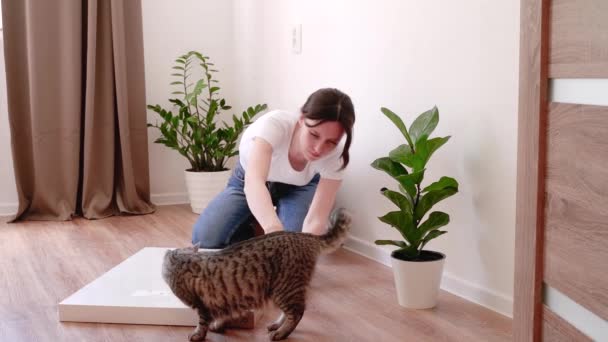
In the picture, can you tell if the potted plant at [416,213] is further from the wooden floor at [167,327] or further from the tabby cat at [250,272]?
the tabby cat at [250,272]

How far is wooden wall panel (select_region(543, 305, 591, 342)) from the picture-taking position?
104 cm

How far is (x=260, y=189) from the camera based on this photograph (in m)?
2.04

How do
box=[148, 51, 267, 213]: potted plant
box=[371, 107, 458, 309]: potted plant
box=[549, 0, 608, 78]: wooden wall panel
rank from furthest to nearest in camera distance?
box=[148, 51, 267, 213]: potted plant
box=[371, 107, 458, 309]: potted plant
box=[549, 0, 608, 78]: wooden wall panel

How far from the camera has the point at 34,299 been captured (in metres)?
2.33

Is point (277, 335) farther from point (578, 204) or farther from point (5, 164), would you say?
point (5, 164)

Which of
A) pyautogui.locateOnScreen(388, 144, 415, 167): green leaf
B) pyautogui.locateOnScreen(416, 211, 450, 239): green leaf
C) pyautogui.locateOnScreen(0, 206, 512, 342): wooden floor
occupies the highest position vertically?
pyautogui.locateOnScreen(388, 144, 415, 167): green leaf

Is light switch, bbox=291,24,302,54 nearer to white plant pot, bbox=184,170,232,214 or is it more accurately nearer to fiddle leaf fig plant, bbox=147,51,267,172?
fiddle leaf fig plant, bbox=147,51,267,172

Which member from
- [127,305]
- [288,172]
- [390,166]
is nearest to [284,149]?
[288,172]

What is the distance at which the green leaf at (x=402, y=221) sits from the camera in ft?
7.13

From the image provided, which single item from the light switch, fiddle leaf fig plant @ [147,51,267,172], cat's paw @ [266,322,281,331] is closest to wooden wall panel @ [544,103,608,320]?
cat's paw @ [266,322,281,331]

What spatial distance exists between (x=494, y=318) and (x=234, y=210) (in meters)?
1.16

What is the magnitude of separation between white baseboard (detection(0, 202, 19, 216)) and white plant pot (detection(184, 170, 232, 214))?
97 cm

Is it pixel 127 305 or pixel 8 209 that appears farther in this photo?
pixel 8 209

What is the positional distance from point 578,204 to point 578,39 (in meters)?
0.24
